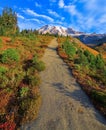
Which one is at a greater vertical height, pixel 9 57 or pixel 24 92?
pixel 9 57

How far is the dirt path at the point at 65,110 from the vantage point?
1102 cm

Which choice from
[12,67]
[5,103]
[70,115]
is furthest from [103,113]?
[12,67]

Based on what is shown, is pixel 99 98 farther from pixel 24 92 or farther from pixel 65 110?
pixel 24 92

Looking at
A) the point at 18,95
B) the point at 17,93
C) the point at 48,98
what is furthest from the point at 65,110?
the point at 17,93

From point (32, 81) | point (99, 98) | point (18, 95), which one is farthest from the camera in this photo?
point (32, 81)

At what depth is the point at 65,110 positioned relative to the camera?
12766 millimetres

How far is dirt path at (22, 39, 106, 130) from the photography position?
11020 mm

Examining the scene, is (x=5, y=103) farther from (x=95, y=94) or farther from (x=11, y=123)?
Result: (x=95, y=94)

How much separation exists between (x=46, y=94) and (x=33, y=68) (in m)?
6.99

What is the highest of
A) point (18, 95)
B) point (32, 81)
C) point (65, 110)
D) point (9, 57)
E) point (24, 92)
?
point (9, 57)

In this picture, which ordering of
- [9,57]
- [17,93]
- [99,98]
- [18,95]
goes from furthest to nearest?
[9,57] < [17,93] < [18,95] < [99,98]

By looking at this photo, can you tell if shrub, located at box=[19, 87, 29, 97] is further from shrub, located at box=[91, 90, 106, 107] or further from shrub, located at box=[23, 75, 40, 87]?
shrub, located at box=[91, 90, 106, 107]

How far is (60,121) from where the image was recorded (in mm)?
11359

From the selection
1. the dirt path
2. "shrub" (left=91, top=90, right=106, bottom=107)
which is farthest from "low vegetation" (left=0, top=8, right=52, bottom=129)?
"shrub" (left=91, top=90, right=106, bottom=107)
